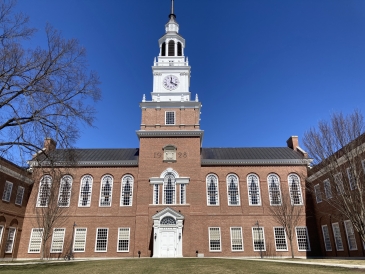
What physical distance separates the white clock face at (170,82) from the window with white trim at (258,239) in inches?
730

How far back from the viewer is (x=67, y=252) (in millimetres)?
28859

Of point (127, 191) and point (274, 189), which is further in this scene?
point (274, 189)

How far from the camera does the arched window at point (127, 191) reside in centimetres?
3083

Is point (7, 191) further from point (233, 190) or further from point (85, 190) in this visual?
point (233, 190)

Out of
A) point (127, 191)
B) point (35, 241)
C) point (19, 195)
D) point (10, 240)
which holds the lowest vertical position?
point (35, 241)

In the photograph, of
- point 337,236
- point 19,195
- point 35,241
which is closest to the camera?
point 337,236

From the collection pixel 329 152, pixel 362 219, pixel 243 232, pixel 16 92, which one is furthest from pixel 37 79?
pixel 243 232

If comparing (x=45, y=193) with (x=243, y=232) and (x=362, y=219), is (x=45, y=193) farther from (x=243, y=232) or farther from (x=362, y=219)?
(x=362, y=219)

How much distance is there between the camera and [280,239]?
1159 inches

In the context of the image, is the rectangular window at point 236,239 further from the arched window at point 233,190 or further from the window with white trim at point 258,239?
the arched window at point 233,190

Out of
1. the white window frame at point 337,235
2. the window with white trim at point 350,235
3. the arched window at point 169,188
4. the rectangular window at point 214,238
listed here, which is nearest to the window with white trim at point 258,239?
the rectangular window at point 214,238

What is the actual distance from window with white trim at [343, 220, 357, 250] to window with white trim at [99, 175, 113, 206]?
2258 centimetres

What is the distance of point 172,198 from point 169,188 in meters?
1.07

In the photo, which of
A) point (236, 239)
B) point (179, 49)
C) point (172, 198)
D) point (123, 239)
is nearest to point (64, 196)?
point (123, 239)
